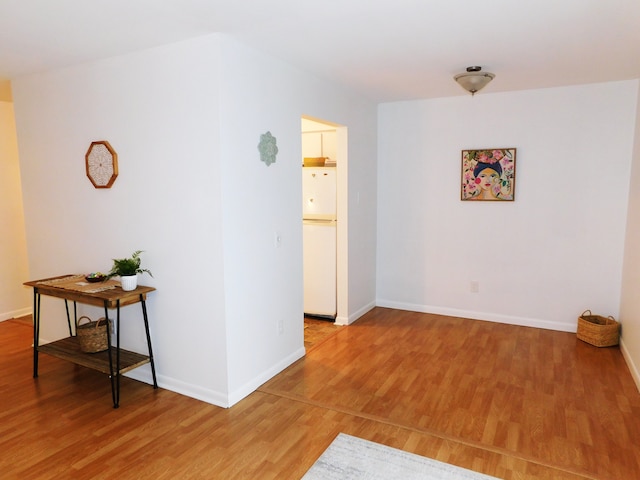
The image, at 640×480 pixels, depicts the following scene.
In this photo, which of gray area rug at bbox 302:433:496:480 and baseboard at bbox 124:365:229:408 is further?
baseboard at bbox 124:365:229:408

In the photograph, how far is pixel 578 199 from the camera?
13.6 feet

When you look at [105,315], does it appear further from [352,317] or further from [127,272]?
[352,317]

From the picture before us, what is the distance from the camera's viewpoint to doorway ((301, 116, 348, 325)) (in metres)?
4.35

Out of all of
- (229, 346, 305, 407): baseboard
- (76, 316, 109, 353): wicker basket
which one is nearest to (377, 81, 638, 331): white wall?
(229, 346, 305, 407): baseboard

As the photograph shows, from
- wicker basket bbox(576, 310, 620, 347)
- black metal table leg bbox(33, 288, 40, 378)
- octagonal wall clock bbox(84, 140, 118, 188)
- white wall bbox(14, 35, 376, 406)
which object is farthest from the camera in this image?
wicker basket bbox(576, 310, 620, 347)

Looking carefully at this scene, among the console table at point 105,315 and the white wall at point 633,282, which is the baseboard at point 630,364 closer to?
the white wall at point 633,282

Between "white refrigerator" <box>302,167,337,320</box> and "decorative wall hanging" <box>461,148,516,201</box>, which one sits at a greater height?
"decorative wall hanging" <box>461,148,516,201</box>

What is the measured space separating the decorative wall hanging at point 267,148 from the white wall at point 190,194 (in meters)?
0.05

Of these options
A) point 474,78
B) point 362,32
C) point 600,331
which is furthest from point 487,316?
point 362,32

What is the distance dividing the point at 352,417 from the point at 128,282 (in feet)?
5.56

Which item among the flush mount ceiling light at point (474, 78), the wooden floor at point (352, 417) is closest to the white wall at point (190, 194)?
the wooden floor at point (352, 417)

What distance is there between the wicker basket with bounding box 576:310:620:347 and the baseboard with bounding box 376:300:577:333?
0.81 feet

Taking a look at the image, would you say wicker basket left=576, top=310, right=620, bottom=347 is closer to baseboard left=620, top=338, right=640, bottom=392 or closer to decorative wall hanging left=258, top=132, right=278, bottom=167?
baseboard left=620, top=338, right=640, bottom=392

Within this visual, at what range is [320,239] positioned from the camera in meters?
4.62
